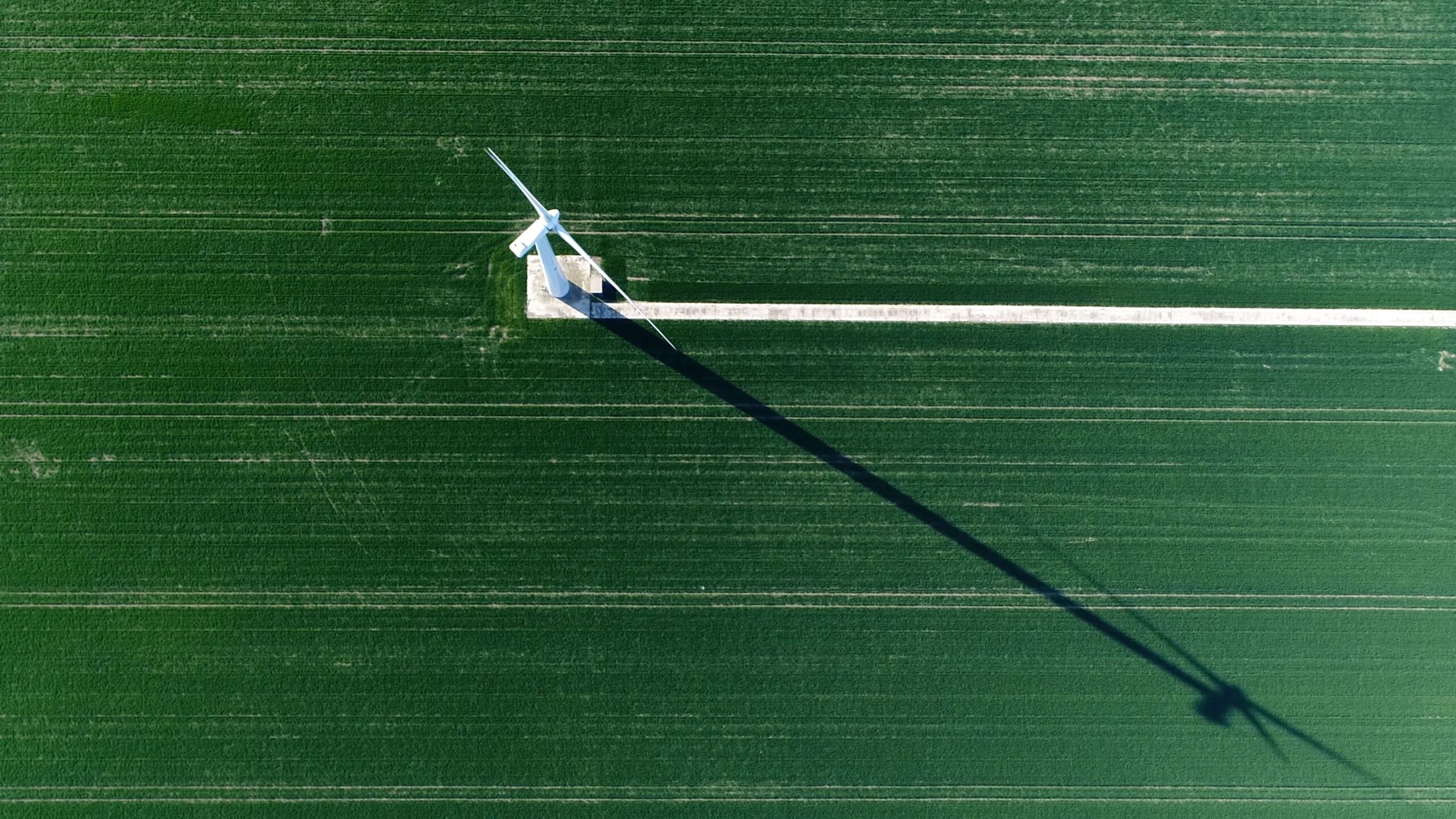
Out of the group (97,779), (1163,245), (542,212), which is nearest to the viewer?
(542,212)

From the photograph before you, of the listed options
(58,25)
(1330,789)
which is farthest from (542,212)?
(1330,789)

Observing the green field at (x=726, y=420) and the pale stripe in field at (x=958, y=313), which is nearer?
the green field at (x=726, y=420)

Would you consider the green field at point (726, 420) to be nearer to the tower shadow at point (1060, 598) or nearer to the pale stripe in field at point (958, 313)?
the tower shadow at point (1060, 598)

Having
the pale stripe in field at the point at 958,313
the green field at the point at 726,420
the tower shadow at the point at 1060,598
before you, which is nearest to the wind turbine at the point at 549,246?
the pale stripe in field at the point at 958,313

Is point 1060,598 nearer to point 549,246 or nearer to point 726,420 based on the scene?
point 726,420

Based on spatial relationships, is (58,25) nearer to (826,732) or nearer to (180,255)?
(180,255)

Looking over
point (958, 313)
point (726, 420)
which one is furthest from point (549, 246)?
point (958, 313)
